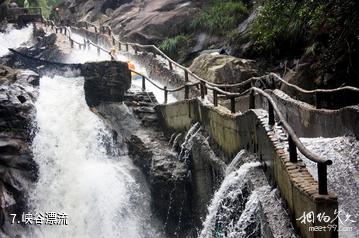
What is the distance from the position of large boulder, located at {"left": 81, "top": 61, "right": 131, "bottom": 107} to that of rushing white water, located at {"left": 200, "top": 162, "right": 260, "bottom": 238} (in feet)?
27.4

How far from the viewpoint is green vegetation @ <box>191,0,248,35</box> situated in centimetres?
2341

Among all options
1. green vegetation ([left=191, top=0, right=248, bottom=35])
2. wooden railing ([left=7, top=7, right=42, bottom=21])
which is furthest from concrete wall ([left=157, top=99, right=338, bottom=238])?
wooden railing ([left=7, top=7, right=42, bottom=21])

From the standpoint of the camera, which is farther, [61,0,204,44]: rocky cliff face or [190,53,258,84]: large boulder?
[61,0,204,44]: rocky cliff face

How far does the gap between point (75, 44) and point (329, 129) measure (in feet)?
77.8

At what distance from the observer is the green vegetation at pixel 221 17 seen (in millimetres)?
23406

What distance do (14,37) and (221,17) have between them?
58.3 ft

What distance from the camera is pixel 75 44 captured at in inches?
1210

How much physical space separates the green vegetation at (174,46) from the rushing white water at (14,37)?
41.8 ft

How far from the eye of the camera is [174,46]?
24.8 metres

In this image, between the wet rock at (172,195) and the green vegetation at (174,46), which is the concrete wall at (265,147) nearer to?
the wet rock at (172,195)

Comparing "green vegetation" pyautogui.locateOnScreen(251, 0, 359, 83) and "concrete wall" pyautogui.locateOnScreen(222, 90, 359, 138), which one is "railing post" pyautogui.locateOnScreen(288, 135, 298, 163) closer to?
"concrete wall" pyautogui.locateOnScreen(222, 90, 359, 138)

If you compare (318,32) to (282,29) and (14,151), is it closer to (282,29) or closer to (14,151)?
(282,29)

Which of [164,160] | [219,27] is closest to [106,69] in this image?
[164,160]

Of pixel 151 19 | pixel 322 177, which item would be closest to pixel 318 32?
pixel 322 177
